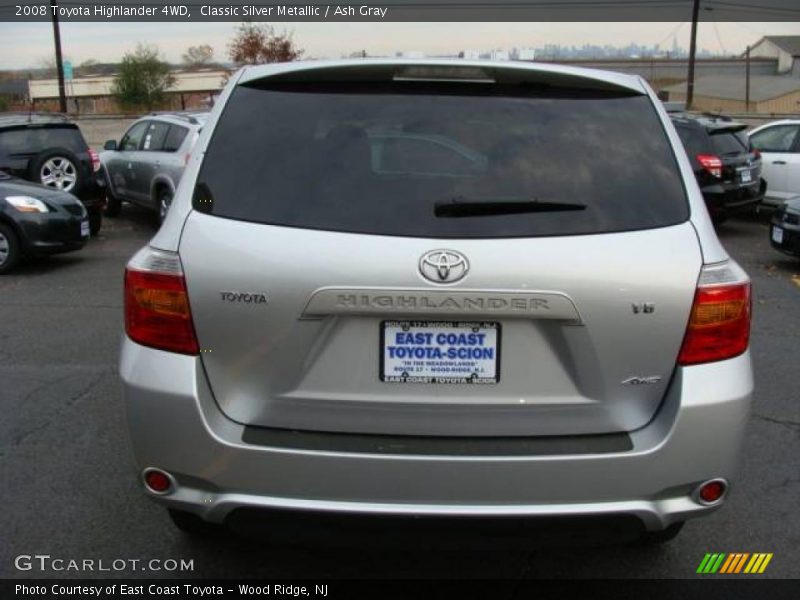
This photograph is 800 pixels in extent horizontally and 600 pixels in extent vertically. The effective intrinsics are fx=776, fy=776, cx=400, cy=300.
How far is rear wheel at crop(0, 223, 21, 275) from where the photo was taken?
28.7ft

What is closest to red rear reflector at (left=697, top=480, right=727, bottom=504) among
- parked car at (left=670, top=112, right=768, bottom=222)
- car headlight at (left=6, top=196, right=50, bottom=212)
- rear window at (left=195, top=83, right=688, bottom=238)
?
rear window at (left=195, top=83, right=688, bottom=238)

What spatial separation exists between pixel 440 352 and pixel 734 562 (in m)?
1.67

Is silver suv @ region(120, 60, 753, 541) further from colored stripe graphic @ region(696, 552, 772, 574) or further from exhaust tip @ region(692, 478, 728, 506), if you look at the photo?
colored stripe graphic @ region(696, 552, 772, 574)

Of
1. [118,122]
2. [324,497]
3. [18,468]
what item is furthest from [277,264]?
[118,122]

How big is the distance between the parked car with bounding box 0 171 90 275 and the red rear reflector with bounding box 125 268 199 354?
7.14 meters

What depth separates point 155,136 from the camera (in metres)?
11.9

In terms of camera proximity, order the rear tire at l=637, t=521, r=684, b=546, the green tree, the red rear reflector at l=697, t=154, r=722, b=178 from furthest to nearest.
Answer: the green tree
the red rear reflector at l=697, t=154, r=722, b=178
the rear tire at l=637, t=521, r=684, b=546

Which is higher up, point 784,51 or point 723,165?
point 784,51

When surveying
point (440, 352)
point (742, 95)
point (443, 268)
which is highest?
point (443, 268)

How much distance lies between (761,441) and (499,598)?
2.13 metres

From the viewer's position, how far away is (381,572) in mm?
2984

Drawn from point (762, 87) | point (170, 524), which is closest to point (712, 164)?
point (170, 524)

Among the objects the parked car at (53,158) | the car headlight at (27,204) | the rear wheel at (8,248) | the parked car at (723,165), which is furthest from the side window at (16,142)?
the parked car at (723,165)

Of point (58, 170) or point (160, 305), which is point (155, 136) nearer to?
point (58, 170)
